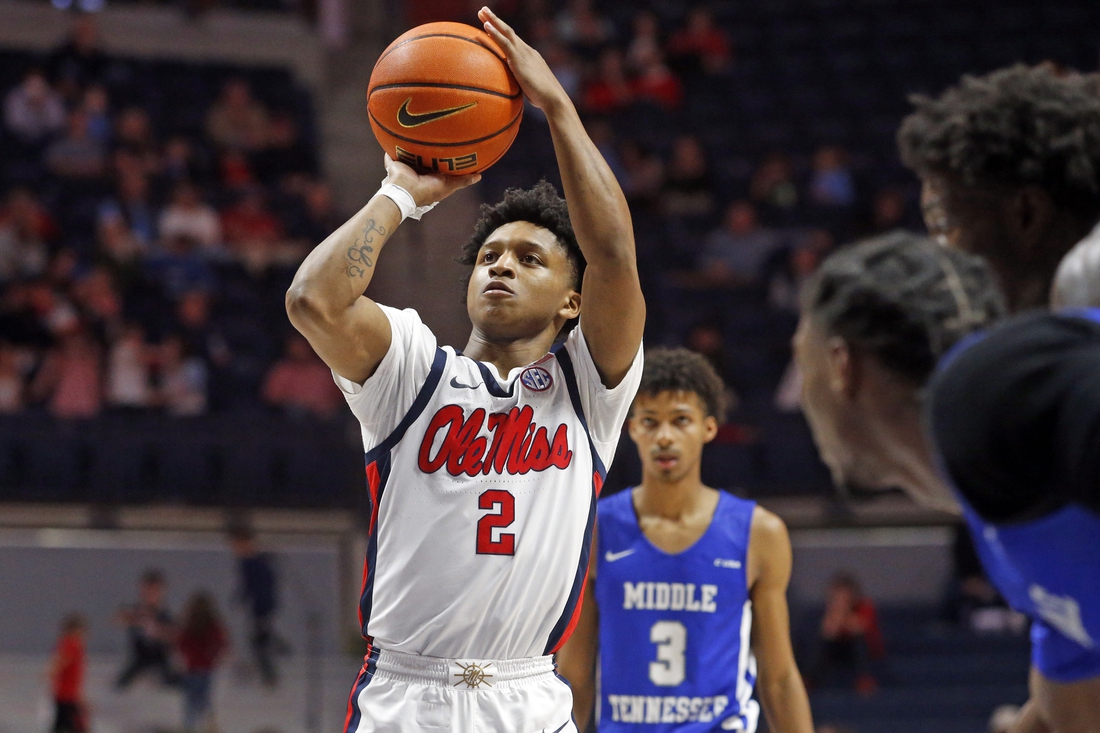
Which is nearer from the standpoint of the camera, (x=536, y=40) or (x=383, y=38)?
(x=536, y=40)

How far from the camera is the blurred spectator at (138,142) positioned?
1304 centimetres

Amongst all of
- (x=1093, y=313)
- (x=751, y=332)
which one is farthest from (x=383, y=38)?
(x=1093, y=313)

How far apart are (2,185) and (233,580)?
5694 mm

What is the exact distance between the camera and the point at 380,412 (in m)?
3.29

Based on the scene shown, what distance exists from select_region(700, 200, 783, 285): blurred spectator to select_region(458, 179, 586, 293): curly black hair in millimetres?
8398

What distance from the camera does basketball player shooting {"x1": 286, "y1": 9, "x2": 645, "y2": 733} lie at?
3176 mm

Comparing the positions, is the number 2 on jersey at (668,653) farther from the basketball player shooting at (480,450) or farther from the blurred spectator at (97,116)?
the blurred spectator at (97,116)

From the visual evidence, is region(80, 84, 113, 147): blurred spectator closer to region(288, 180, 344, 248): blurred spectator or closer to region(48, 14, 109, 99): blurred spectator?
region(48, 14, 109, 99): blurred spectator

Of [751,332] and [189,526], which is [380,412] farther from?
[751,332]

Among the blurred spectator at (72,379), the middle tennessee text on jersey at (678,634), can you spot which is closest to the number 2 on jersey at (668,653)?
the middle tennessee text on jersey at (678,634)

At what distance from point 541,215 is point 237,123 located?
11.3 meters

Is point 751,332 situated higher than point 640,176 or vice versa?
point 640,176

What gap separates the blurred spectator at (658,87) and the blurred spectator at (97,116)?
6.16 meters

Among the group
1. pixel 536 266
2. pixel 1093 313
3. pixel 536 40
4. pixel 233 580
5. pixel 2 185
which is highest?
pixel 536 40
